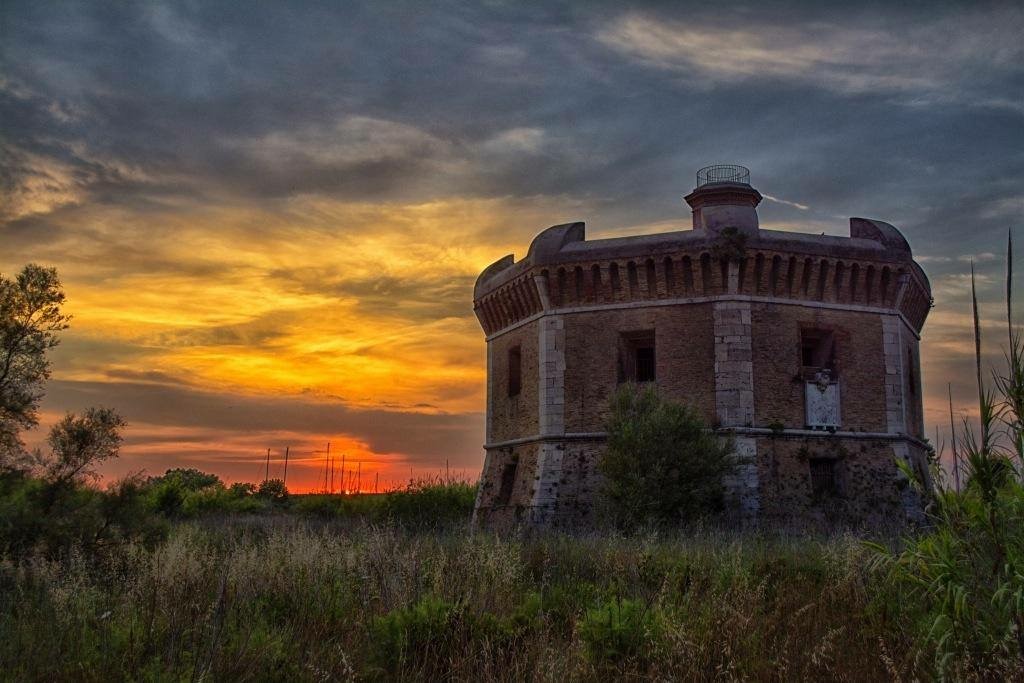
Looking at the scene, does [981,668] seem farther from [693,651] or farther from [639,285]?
[639,285]

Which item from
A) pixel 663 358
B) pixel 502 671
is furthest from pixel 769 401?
pixel 502 671

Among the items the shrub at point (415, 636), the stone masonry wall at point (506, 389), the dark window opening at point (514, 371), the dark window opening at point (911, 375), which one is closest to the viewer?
the shrub at point (415, 636)

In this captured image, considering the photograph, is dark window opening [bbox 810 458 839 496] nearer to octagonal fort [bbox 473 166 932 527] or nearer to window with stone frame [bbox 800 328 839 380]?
octagonal fort [bbox 473 166 932 527]

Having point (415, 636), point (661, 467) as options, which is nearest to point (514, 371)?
point (661, 467)

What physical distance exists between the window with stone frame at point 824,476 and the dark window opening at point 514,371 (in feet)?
25.0

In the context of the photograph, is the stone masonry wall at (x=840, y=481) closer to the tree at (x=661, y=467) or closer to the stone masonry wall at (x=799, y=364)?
the stone masonry wall at (x=799, y=364)

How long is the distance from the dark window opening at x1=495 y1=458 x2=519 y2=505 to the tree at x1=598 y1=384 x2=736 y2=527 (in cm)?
475

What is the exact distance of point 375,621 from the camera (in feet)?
22.9

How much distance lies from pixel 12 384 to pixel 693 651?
13564 mm

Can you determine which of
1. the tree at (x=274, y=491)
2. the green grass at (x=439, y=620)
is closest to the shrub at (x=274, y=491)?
the tree at (x=274, y=491)

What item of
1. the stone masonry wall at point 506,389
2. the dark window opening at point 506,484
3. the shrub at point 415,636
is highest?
the stone masonry wall at point 506,389

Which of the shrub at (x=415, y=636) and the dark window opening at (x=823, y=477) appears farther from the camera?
the dark window opening at (x=823, y=477)

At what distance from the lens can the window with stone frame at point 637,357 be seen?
66.4 feet

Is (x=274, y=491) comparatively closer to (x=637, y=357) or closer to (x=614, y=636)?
(x=637, y=357)
